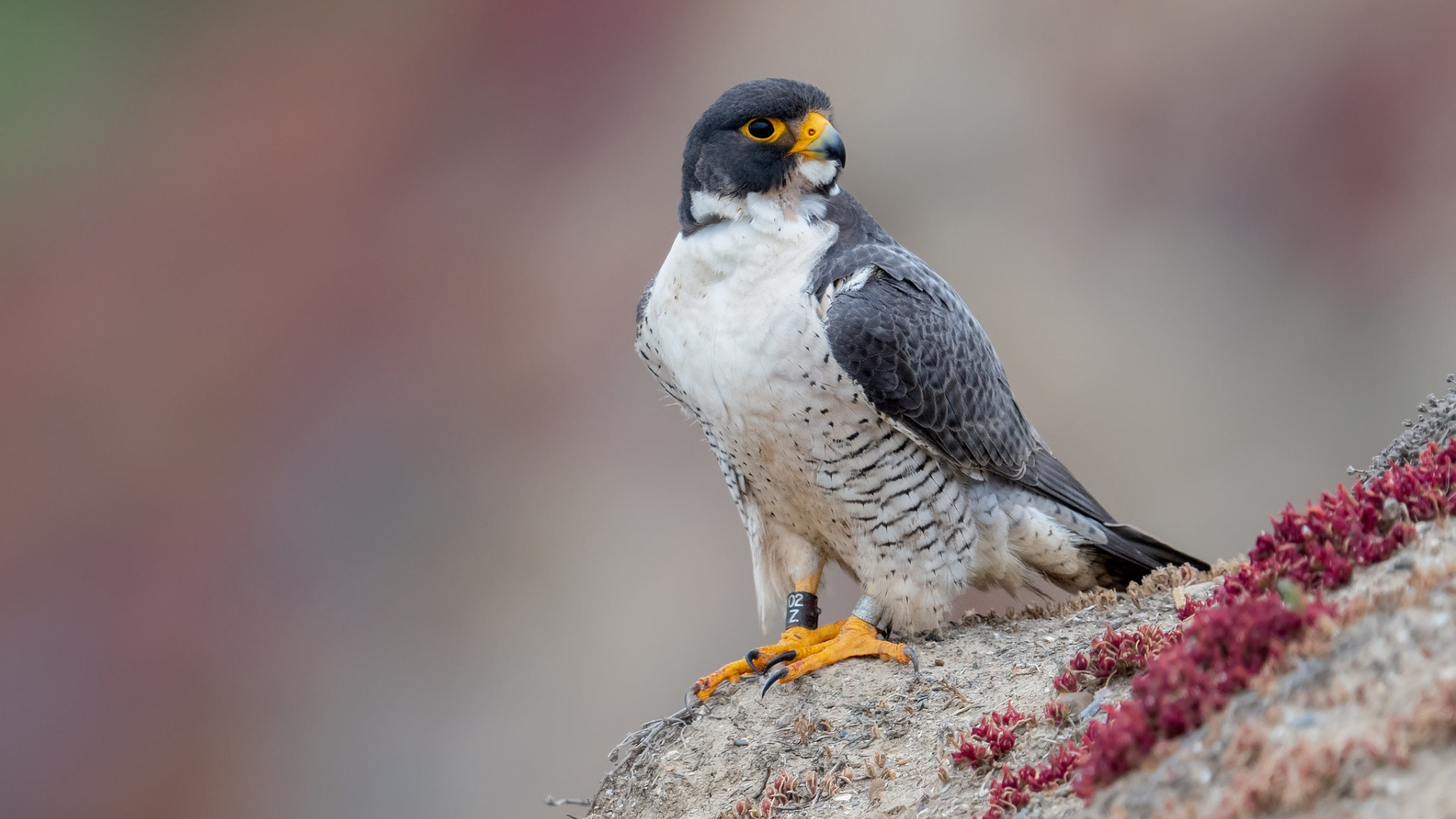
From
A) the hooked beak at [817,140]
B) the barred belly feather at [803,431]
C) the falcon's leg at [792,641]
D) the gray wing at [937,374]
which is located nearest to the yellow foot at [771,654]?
the falcon's leg at [792,641]

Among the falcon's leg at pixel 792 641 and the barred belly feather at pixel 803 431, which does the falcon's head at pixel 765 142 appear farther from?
the falcon's leg at pixel 792 641

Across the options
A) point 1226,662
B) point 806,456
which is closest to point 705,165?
point 806,456

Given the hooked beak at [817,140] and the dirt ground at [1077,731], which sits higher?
the hooked beak at [817,140]

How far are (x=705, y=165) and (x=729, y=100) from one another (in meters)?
0.21

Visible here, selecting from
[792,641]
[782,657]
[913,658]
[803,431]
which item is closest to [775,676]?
[782,657]

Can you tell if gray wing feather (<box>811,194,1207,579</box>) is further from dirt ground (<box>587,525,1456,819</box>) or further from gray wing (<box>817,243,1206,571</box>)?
dirt ground (<box>587,525,1456,819</box>)

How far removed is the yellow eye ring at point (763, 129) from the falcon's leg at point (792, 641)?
150cm

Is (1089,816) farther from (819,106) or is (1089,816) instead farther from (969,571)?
(819,106)

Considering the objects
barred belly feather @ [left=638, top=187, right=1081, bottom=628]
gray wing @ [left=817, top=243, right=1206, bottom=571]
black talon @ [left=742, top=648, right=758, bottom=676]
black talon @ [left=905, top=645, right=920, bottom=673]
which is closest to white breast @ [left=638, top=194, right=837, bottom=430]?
barred belly feather @ [left=638, top=187, right=1081, bottom=628]

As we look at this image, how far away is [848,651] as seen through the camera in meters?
3.50

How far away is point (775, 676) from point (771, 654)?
0.12 meters

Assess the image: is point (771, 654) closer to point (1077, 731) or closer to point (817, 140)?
point (1077, 731)

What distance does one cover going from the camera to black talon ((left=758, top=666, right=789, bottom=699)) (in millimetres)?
3426

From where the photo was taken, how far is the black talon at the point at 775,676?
3.43 m
